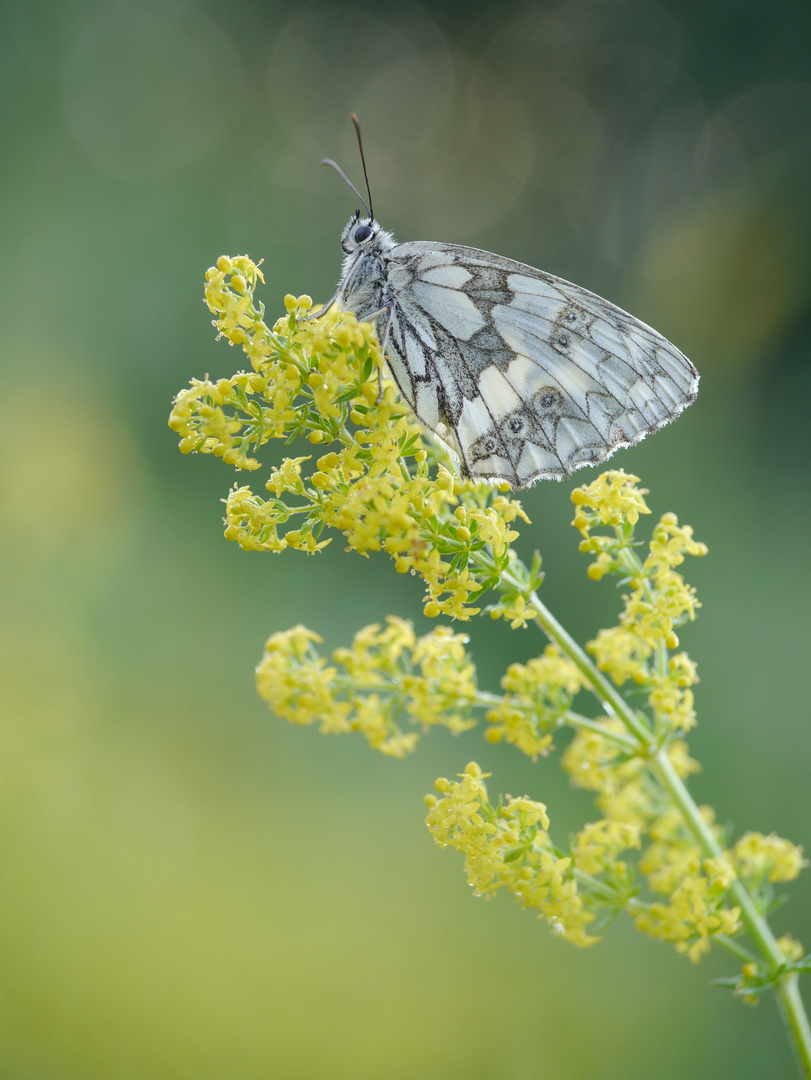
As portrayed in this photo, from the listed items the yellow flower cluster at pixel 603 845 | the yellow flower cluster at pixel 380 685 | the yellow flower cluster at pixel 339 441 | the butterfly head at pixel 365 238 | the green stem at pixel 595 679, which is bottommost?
the yellow flower cluster at pixel 603 845

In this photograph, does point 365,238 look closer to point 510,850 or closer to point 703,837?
point 510,850

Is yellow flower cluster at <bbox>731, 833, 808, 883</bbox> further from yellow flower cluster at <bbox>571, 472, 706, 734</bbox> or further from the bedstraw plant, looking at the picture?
yellow flower cluster at <bbox>571, 472, 706, 734</bbox>

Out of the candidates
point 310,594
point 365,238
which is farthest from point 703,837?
point 310,594

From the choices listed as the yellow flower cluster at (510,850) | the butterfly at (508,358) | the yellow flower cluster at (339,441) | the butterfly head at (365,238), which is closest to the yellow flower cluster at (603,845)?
the yellow flower cluster at (510,850)

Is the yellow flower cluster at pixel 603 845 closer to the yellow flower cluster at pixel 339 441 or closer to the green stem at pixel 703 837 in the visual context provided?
the green stem at pixel 703 837

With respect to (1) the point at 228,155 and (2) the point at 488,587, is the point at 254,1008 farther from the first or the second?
(1) the point at 228,155

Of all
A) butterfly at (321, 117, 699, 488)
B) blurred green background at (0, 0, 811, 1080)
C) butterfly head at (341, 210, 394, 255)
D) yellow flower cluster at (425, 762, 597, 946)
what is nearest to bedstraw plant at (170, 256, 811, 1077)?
yellow flower cluster at (425, 762, 597, 946)

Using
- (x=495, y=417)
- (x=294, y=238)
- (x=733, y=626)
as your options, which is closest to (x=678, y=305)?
(x=733, y=626)
